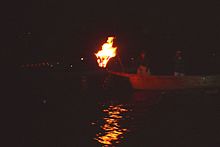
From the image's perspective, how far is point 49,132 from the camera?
13953 millimetres

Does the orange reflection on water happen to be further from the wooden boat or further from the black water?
the wooden boat

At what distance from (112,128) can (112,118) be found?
206cm

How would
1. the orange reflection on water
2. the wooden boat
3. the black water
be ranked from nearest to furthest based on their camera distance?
1. the orange reflection on water
2. the black water
3. the wooden boat

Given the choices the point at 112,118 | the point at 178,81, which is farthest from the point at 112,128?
the point at 178,81

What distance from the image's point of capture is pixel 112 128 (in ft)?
45.8

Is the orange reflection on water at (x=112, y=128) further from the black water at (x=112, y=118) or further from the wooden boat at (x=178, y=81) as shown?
the wooden boat at (x=178, y=81)

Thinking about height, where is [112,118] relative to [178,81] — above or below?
below

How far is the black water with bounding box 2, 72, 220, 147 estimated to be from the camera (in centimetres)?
1240

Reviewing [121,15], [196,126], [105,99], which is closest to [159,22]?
[121,15]

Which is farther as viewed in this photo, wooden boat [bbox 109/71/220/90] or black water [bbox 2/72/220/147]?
wooden boat [bbox 109/71/220/90]

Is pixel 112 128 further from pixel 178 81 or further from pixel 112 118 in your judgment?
pixel 178 81

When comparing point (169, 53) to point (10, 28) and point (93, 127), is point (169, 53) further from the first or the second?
point (10, 28)

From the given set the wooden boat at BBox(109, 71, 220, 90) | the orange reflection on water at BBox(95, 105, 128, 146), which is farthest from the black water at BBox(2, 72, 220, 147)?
the wooden boat at BBox(109, 71, 220, 90)

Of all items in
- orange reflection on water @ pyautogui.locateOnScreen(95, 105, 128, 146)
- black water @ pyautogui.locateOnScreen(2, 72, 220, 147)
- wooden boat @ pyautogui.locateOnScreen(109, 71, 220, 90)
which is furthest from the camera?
wooden boat @ pyautogui.locateOnScreen(109, 71, 220, 90)
